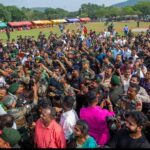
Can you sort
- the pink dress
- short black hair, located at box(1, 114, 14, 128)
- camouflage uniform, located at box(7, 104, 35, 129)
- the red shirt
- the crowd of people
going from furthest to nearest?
camouflage uniform, located at box(7, 104, 35, 129), the pink dress, short black hair, located at box(1, 114, 14, 128), the red shirt, the crowd of people

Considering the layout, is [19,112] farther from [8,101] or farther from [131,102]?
[131,102]

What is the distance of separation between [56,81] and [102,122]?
3.00m

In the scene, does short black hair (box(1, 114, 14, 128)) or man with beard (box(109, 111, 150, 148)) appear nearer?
man with beard (box(109, 111, 150, 148))

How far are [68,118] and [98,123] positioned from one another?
0.47 metres

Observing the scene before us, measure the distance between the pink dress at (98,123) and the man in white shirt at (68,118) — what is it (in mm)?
171

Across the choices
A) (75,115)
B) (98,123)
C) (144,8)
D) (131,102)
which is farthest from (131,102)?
(144,8)

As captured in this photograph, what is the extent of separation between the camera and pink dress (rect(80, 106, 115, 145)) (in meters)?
5.57

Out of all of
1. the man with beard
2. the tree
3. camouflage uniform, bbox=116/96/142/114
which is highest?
the man with beard

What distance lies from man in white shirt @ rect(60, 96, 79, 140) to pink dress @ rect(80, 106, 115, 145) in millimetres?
171

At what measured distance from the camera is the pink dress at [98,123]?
5.57 metres

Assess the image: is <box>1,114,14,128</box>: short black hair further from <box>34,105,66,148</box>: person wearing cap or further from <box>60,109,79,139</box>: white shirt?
<box>60,109,79,139</box>: white shirt

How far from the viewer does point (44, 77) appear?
9547 mm

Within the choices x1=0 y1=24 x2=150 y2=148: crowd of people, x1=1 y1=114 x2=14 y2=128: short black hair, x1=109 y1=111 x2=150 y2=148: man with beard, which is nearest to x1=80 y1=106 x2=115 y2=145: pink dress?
x1=0 y1=24 x2=150 y2=148: crowd of people

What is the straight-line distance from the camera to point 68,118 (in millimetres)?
5684
